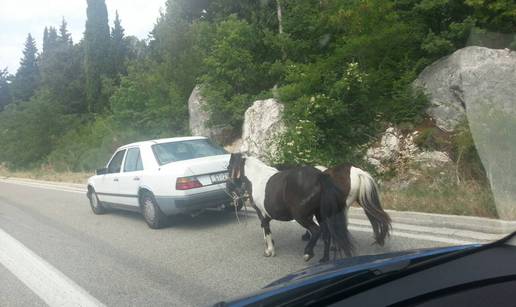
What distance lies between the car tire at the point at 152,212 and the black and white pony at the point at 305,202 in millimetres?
2696

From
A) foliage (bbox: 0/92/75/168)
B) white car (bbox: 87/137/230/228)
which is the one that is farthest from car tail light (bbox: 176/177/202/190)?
foliage (bbox: 0/92/75/168)

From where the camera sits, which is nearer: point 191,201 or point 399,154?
point 191,201

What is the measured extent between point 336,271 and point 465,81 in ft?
38.1

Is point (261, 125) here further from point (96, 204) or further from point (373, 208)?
point (373, 208)

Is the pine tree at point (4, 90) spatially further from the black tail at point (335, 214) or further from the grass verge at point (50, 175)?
the black tail at point (335, 214)

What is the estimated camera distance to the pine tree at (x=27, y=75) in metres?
73.9

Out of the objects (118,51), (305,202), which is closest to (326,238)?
(305,202)

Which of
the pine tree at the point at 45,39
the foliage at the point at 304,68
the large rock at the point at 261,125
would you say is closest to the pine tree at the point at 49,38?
the pine tree at the point at 45,39

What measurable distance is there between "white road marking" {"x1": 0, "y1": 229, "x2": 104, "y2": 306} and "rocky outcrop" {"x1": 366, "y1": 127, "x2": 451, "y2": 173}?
8335 millimetres

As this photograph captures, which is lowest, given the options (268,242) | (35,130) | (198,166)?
(268,242)

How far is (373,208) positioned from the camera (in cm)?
595

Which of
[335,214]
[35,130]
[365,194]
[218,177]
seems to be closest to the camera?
[335,214]

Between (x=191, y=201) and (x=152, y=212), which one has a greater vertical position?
(x=191, y=201)

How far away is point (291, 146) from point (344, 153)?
2.02 meters
